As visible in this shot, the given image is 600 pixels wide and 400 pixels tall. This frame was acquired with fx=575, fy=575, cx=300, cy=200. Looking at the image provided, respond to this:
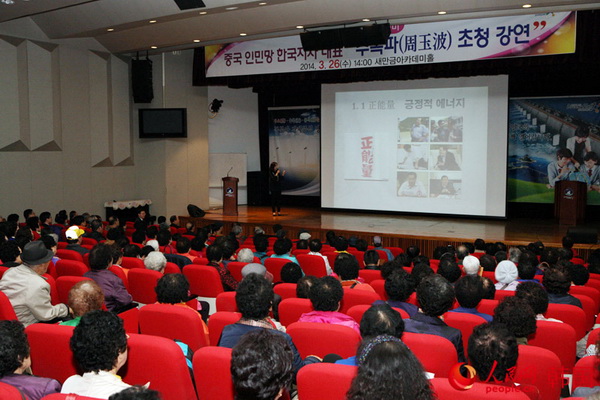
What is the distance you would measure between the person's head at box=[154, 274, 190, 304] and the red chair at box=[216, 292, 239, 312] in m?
0.40

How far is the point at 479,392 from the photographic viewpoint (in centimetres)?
200

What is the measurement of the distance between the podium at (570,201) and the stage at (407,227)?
0.67 ft

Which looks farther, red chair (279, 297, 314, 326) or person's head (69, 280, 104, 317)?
red chair (279, 297, 314, 326)

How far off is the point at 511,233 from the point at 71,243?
706 centimetres

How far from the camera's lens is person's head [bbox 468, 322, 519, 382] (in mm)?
2219

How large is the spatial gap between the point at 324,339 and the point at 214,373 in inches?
26.0

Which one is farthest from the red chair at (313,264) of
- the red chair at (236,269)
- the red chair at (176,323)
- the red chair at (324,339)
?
the red chair at (324,339)

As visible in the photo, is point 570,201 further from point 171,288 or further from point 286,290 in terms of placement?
point 171,288

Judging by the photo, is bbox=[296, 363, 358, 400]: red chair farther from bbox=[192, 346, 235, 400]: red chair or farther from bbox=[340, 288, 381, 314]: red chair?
bbox=[340, 288, 381, 314]: red chair

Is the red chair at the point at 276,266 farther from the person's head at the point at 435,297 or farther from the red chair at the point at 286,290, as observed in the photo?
the person's head at the point at 435,297

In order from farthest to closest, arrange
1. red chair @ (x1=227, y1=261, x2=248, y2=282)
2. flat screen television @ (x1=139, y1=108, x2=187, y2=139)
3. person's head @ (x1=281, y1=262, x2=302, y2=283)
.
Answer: flat screen television @ (x1=139, y1=108, x2=187, y2=139) < red chair @ (x1=227, y1=261, x2=248, y2=282) < person's head @ (x1=281, y1=262, x2=302, y2=283)

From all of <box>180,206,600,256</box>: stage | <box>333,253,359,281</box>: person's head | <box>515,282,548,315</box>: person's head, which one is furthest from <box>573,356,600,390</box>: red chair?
<box>180,206,600,256</box>: stage

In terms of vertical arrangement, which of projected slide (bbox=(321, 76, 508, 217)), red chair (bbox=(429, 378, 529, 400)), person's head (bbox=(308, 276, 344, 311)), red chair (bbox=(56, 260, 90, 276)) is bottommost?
red chair (bbox=(56, 260, 90, 276))

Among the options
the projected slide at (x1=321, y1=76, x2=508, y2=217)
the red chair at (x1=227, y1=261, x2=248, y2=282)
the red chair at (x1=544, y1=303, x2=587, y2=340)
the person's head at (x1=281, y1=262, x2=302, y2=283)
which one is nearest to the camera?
the red chair at (x1=544, y1=303, x2=587, y2=340)
